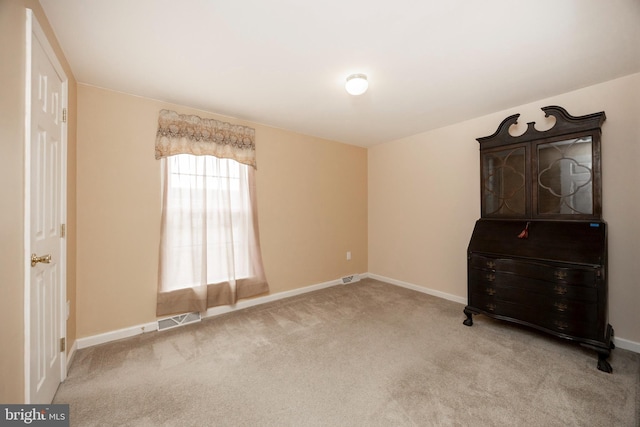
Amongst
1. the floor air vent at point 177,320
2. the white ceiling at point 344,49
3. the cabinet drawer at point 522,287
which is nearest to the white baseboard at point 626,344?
the cabinet drawer at point 522,287

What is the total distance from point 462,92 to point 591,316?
86.5 inches

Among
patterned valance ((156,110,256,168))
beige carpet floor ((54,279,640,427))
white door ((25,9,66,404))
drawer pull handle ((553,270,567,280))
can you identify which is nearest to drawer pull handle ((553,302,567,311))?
drawer pull handle ((553,270,567,280))

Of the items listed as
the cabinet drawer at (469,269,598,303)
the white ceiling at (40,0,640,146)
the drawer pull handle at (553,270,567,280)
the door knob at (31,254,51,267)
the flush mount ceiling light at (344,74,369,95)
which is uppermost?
the white ceiling at (40,0,640,146)

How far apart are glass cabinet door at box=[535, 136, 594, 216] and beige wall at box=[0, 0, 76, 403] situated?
3.78 metres

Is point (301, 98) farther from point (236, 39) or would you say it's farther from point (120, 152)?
point (120, 152)

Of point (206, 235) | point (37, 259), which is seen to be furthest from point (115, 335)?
point (37, 259)

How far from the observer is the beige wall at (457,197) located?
2172 millimetres

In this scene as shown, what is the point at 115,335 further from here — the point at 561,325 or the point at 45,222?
the point at 561,325

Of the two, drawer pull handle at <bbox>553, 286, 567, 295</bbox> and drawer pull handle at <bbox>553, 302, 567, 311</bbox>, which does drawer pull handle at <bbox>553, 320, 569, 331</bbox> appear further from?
drawer pull handle at <bbox>553, 286, 567, 295</bbox>

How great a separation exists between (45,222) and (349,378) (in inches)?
87.8

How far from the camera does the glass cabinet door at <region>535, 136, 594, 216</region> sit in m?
2.24

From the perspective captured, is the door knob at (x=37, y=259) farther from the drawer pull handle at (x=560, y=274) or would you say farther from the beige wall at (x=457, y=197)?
the beige wall at (x=457, y=197)

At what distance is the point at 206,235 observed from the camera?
9.34ft

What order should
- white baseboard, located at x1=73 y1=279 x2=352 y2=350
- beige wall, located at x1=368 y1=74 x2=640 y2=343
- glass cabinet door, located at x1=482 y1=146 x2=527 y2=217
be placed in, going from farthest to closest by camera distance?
glass cabinet door, located at x1=482 y1=146 x2=527 y2=217 → white baseboard, located at x1=73 y1=279 x2=352 y2=350 → beige wall, located at x1=368 y1=74 x2=640 y2=343
